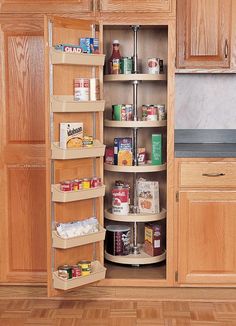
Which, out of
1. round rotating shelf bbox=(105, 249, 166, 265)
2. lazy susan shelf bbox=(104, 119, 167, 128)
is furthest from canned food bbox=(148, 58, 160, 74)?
round rotating shelf bbox=(105, 249, 166, 265)

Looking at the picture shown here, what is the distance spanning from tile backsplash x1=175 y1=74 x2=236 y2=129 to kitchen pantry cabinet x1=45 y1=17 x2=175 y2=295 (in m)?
0.20

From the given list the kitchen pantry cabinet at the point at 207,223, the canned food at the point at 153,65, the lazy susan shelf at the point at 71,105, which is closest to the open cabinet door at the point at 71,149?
the lazy susan shelf at the point at 71,105

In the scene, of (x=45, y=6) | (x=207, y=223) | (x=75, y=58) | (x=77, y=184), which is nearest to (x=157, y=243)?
(x=207, y=223)

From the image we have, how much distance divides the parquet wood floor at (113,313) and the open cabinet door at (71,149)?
199 millimetres

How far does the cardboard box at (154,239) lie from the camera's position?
378 cm

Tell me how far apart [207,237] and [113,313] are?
697mm

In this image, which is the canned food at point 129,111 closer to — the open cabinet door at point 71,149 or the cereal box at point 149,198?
the open cabinet door at point 71,149

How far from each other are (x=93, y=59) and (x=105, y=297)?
141 centimetres

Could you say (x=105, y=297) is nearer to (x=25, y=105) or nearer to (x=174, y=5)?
(x=25, y=105)

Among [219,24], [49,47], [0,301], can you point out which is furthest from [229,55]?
[0,301]

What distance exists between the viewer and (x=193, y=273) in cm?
361

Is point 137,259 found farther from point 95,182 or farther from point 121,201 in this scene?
point 95,182

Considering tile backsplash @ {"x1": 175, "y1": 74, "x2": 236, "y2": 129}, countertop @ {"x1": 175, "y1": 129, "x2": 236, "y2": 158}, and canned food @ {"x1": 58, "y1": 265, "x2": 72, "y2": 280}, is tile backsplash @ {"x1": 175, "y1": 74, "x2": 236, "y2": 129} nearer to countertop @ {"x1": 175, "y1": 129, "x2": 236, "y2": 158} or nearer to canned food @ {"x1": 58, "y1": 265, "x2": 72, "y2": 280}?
countertop @ {"x1": 175, "y1": 129, "x2": 236, "y2": 158}

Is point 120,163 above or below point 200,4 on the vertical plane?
below
